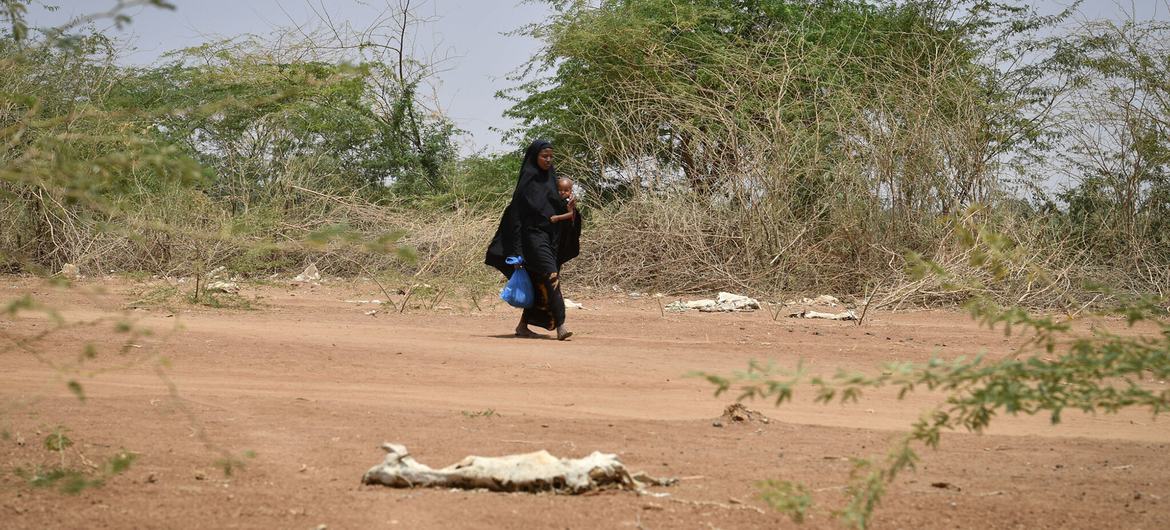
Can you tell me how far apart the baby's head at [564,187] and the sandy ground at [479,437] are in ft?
5.56

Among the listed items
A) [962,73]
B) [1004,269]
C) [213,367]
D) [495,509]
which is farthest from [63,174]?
[962,73]

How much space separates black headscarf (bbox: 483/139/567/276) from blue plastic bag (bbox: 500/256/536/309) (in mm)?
88

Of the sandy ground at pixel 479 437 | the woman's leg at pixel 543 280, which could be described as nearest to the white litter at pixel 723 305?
the woman's leg at pixel 543 280

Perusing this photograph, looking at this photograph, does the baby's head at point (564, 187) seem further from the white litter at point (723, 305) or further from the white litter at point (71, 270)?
the white litter at point (71, 270)

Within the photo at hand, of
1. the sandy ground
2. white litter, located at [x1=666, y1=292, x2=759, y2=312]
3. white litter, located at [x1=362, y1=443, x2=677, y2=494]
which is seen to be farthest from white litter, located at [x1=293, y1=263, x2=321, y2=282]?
white litter, located at [x1=362, y1=443, x2=677, y2=494]

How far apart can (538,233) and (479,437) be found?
5.73m

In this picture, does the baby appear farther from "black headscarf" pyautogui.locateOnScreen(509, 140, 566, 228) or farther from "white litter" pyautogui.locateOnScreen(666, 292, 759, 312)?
"white litter" pyautogui.locateOnScreen(666, 292, 759, 312)

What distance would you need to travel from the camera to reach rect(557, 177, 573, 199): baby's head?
10.7 meters

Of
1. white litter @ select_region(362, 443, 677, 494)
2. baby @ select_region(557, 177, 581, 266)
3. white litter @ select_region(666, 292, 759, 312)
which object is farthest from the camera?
white litter @ select_region(666, 292, 759, 312)

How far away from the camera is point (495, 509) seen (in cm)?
376

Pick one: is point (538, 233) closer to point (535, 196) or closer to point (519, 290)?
point (535, 196)

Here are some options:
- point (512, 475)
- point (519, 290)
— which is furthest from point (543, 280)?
point (512, 475)

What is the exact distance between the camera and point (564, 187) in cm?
1075

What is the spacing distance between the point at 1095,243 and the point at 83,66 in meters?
14.6
